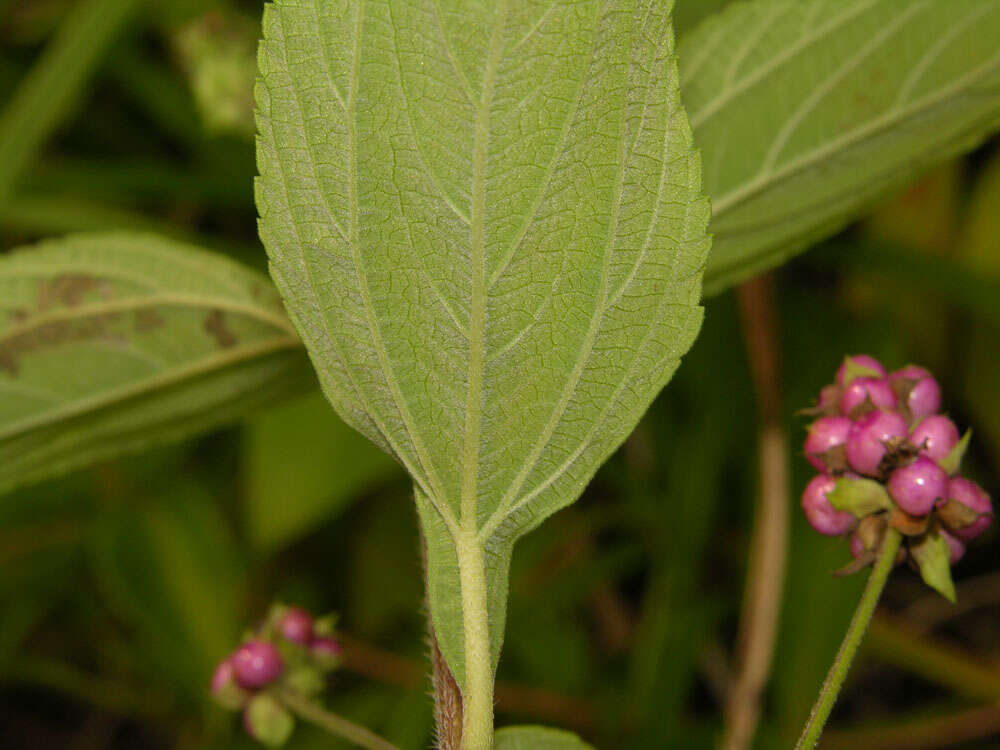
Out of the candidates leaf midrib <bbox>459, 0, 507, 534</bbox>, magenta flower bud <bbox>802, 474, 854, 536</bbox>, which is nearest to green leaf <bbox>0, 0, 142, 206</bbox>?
leaf midrib <bbox>459, 0, 507, 534</bbox>

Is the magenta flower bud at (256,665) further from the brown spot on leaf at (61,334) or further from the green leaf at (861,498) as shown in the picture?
the green leaf at (861,498)

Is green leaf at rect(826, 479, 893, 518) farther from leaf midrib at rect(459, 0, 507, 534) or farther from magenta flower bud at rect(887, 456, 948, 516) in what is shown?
leaf midrib at rect(459, 0, 507, 534)

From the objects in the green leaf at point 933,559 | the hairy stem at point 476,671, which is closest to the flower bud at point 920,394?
the green leaf at point 933,559

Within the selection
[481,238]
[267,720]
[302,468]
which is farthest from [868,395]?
[302,468]

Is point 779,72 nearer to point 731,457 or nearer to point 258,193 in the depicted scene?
point 258,193

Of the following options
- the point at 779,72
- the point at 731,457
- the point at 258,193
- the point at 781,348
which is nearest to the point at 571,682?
the point at 731,457

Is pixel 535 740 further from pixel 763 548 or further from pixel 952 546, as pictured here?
pixel 763 548
